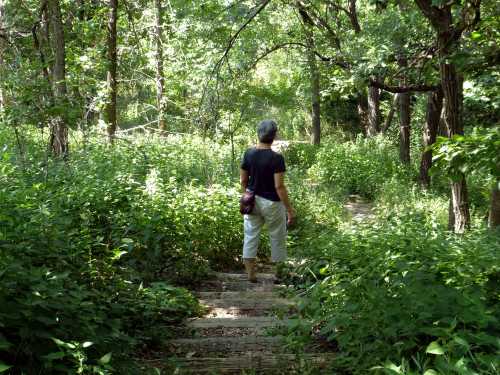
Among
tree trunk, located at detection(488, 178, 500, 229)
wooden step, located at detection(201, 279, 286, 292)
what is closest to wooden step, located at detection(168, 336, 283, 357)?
wooden step, located at detection(201, 279, 286, 292)

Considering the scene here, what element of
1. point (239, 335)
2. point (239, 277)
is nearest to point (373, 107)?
point (239, 277)

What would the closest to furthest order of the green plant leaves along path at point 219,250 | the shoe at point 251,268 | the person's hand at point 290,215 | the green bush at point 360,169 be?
the green plant leaves along path at point 219,250, the person's hand at point 290,215, the shoe at point 251,268, the green bush at point 360,169

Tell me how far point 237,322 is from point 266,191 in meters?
1.75

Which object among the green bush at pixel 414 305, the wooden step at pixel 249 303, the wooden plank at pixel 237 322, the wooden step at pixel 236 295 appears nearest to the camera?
the green bush at pixel 414 305

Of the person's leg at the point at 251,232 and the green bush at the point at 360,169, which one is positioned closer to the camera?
the person's leg at the point at 251,232

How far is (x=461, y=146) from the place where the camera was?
13.3 feet

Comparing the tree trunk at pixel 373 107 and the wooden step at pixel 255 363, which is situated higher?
the tree trunk at pixel 373 107

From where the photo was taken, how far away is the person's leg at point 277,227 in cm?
622

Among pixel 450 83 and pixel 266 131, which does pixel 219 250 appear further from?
pixel 450 83

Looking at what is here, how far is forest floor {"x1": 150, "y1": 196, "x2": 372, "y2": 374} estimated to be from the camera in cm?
366

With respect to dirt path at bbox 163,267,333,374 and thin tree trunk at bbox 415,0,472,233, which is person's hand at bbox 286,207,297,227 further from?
thin tree trunk at bbox 415,0,472,233

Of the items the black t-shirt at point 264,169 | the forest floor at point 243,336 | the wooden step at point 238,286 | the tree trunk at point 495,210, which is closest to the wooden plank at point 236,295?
the forest floor at point 243,336

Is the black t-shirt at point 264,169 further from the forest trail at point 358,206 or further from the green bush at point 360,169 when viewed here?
the green bush at point 360,169

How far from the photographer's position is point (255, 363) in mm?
Answer: 3705
